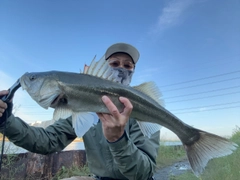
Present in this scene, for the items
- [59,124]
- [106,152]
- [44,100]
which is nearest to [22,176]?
[59,124]

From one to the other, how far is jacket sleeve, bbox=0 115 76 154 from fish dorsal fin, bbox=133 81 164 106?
55.3 inches

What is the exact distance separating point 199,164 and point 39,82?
182 cm

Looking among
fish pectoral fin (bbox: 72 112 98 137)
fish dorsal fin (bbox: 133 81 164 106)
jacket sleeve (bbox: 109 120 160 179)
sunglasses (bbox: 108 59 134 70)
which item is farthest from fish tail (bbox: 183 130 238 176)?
sunglasses (bbox: 108 59 134 70)

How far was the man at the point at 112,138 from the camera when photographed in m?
2.13

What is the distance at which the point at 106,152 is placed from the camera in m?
2.81

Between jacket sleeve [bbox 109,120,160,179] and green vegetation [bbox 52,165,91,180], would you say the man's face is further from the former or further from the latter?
green vegetation [bbox 52,165,91,180]

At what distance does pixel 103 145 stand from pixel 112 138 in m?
0.76

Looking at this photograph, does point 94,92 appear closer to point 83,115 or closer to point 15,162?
point 83,115

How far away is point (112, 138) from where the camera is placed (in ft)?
7.10

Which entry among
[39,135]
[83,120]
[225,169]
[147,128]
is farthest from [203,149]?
[225,169]

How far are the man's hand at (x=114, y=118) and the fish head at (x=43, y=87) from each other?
1.48 ft

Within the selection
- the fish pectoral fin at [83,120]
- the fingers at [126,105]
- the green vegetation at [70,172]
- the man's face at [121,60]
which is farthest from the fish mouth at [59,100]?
the green vegetation at [70,172]

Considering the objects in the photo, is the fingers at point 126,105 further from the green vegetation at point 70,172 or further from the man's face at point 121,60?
the green vegetation at point 70,172

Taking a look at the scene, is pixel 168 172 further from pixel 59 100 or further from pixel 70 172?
pixel 59 100
